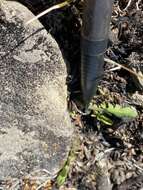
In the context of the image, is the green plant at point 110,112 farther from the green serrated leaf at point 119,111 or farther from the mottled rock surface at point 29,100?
the mottled rock surface at point 29,100

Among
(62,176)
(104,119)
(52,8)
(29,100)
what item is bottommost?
(62,176)

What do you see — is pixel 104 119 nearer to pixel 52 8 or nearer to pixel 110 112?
pixel 110 112

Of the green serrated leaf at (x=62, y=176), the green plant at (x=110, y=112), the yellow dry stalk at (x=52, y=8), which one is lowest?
the green serrated leaf at (x=62, y=176)

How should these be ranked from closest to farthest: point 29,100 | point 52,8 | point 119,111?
point 52,8
point 29,100
point 119,111

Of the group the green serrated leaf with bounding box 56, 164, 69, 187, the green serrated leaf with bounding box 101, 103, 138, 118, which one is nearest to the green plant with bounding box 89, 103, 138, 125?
the green serrated leaf with bounding box 101, 103, 138, 118

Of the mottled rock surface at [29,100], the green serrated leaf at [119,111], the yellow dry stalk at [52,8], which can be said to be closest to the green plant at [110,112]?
the green serrated leaf at [119,111]

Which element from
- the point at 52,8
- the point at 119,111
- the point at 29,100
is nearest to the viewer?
the point at 52,8

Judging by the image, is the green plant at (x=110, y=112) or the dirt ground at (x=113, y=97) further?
the green plant at (x=110, y=112)

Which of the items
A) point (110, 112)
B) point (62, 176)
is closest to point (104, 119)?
point (110, 112)
